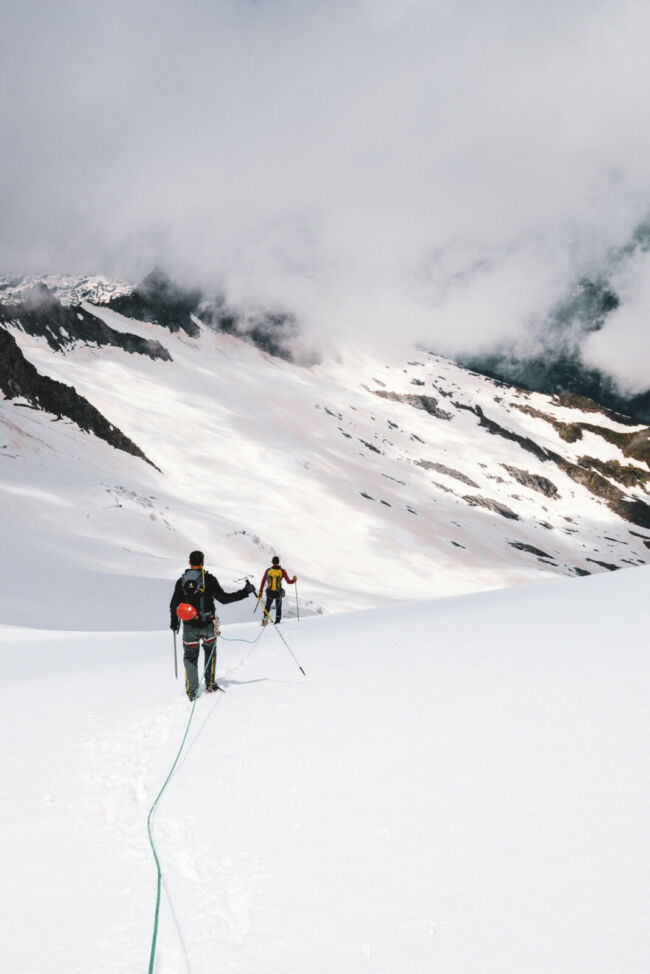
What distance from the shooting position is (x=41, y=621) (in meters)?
16.7

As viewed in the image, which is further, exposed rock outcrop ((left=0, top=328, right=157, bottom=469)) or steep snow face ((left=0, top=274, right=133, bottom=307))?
steep snow face ((left=0, top=274, right=133, bottom=307))

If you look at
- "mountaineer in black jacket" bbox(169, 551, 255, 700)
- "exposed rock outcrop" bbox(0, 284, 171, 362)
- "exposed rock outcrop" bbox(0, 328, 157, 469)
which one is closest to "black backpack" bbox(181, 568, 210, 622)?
"mountaineer in black jacket" bbox(169, 551, 255, 700)

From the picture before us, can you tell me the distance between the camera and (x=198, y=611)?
7957mm

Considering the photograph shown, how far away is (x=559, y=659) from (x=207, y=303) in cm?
14148

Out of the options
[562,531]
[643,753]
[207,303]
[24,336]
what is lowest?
[562,531]

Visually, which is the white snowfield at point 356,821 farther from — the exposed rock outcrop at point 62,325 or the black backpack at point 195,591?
the exposed rock outcrop at point 62,325

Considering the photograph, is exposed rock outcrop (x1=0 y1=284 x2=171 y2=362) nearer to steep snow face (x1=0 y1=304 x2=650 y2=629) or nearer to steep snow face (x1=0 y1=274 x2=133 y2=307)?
steep snow face (x1=0 y1=304 x2=650 y2=629)

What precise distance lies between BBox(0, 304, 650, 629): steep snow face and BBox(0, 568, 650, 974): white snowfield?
12.8 metres

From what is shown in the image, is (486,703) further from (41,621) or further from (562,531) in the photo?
(562,531)

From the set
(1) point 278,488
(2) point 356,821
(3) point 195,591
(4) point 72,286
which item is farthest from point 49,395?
(4) point 72,286

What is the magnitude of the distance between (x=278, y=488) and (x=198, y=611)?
5659 cm

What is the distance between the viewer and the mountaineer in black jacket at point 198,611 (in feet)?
25.6

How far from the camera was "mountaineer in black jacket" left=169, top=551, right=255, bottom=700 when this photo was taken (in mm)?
7805

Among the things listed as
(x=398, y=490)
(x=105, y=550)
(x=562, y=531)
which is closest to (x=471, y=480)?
(x=562, y=531)
